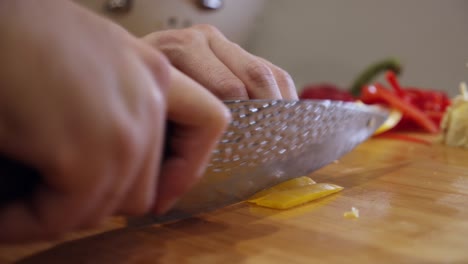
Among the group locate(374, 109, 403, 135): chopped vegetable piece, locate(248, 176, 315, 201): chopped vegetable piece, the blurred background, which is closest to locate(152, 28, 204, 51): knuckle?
locate(248, 176, 315, 201): chopped vegetable piece

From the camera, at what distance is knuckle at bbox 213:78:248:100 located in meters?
0.63

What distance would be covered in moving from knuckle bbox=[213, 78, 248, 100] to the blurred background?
1048mm

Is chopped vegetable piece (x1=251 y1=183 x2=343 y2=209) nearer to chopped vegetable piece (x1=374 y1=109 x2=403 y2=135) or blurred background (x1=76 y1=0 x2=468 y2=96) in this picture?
chopped vegetable piece (x1=374 y1=109 x2=403 y2=135)

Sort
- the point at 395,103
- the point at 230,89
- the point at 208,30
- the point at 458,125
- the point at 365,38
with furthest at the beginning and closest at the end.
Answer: the point at 365,38
the point at 395,103
the point at 458,125
the point at 208,30
the point at 230,89

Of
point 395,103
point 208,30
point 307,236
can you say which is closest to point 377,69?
point 395,103

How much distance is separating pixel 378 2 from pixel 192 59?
1.54m

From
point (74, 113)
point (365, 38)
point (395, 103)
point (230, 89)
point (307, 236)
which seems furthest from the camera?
point (365, 38)

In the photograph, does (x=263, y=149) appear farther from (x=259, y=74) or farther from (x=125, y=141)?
(x=125, y=141)

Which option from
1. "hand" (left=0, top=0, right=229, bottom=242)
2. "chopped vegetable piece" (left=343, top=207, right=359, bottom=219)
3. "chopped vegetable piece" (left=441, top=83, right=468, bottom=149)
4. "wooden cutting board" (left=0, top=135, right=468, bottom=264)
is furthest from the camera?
"chopped vegetable piece" (left=441, top=83, right=468, bottom=149)

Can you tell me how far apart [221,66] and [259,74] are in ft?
0.17

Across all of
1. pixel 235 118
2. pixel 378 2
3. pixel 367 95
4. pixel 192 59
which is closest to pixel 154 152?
pixel 235 118

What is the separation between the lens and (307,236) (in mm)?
509

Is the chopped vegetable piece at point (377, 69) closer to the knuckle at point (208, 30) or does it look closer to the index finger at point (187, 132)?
the knuckle at point (208, 30)

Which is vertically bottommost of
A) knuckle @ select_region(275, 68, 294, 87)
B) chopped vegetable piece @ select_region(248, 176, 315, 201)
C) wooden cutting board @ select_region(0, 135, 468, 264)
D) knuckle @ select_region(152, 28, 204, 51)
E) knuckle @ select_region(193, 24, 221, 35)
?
wooden cutting board @ select_region(0, 135, 468, 264)
